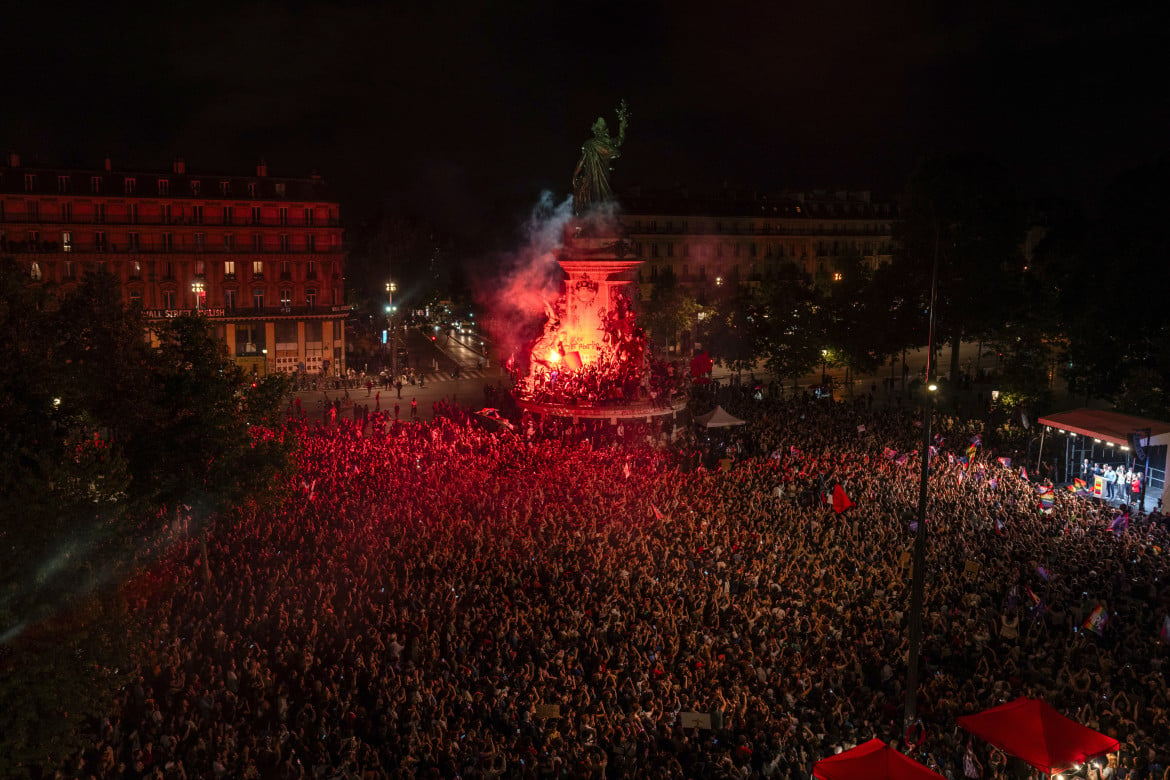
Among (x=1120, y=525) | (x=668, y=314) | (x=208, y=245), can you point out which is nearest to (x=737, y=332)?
Answer: (x=668, y=314)

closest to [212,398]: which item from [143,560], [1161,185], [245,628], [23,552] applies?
[143,560]

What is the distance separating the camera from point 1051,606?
51.4 feet

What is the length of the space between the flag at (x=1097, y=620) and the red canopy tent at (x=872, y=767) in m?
5.56

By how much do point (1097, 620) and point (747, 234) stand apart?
58.9m

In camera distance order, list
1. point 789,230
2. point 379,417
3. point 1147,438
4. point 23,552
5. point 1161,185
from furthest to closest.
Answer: point 789,230, point 1161,185, point 379,417, point 1147,438, point 23,552

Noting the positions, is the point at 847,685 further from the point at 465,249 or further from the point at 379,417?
the point at 465,249

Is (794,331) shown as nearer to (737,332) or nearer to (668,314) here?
(737,332)

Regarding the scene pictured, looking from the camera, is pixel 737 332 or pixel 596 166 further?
pixel 737 332

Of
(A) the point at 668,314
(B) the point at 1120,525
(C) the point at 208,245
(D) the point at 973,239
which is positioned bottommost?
(B) the point at 1120,525

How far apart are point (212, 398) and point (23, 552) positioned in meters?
7.30

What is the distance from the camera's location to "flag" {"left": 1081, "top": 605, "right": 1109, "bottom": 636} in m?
14.5

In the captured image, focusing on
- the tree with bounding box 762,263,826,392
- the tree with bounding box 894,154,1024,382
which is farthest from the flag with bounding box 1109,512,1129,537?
the tree with bounding box 762,263,826,392

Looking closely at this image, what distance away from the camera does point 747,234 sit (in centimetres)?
7131

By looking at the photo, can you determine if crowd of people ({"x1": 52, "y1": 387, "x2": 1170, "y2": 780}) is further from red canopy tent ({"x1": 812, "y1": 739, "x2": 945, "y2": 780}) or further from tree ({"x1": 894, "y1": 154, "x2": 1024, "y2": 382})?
tree ({"x1": 894, "y1": 154, "x2": 1024, "y2": 382})
